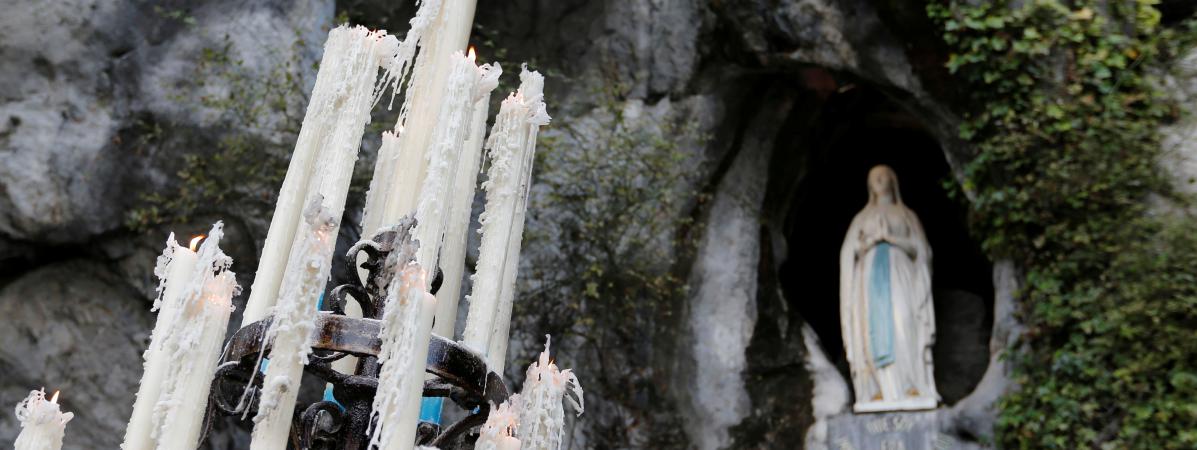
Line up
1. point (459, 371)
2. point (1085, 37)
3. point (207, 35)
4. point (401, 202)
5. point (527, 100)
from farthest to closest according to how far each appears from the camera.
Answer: point (207, 35) → point (1085, 37) → point (527, 100) → point (401, 202) → point (459, 371)

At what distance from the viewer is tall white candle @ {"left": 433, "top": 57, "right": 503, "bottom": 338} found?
5.73 ft

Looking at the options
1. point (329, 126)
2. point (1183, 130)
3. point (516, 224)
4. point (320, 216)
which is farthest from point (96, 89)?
point (1183, 130)

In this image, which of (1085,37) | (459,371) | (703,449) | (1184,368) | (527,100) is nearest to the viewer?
(459,371)

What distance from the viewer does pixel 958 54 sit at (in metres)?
5.74

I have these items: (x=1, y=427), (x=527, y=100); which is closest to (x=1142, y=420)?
(x=527, y=100)

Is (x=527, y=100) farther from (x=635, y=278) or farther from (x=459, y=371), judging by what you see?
(x=635, y=278)

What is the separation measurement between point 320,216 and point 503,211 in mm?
494

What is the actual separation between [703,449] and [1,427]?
13.8 ft

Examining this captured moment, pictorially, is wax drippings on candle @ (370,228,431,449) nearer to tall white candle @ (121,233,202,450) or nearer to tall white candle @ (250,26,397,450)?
tall white candle @ (250,26,397,450)

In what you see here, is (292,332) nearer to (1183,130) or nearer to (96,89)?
(1183,130)

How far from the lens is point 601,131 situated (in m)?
6.53

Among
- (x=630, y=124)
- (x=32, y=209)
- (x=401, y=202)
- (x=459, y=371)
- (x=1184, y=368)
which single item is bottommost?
(x=459, y=371)

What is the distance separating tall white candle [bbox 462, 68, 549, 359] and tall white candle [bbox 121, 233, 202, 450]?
49 centimetres

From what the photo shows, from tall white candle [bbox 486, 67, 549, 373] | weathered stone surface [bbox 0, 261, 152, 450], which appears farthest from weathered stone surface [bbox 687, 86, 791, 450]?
tall white candle [bbox 486, 67, 549, 373]
